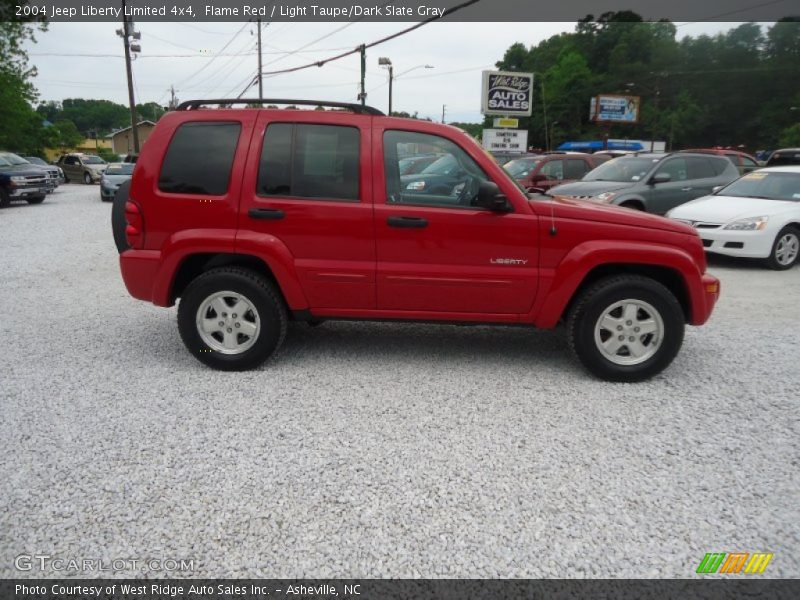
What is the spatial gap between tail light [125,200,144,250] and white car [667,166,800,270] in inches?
289

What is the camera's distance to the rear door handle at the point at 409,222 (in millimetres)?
4180

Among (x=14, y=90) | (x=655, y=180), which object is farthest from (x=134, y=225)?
(x=14, y=90)

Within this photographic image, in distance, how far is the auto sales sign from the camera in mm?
31453

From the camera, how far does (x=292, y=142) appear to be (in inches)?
169

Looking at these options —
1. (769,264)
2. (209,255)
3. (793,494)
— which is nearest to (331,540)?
(793,494)

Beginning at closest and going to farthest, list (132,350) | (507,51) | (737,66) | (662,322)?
(662,322), (132,350), (737,66), (507,51)

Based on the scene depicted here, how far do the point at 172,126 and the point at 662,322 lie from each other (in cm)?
382

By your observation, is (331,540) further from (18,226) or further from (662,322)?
(18,226)

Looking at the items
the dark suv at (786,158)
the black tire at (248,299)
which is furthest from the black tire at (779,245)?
the dark suv at (786,158)

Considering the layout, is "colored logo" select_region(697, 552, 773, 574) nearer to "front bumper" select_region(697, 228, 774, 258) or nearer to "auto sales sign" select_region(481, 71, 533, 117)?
"front bumper" select_region(697, 228, 774, 258)

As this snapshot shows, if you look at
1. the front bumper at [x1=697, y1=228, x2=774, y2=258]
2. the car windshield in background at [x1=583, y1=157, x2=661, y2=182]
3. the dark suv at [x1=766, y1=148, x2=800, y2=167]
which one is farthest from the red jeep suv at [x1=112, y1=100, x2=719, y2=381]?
the dark suv at [x1=766, y1=148, x2=800, y2=167]

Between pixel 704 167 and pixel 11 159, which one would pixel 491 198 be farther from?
pixel 11 159

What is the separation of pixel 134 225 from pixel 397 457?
8.63 feet

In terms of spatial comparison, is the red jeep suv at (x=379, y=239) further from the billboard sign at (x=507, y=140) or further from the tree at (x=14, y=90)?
the tree at (x=14, y=90)
